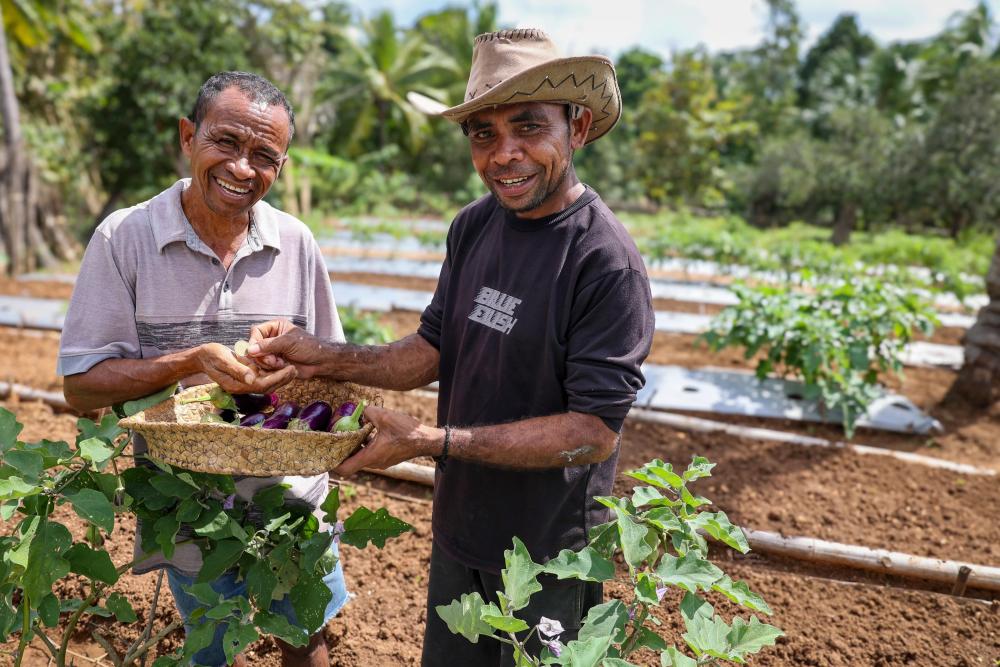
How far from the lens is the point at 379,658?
2.77 m

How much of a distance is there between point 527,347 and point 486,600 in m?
0.76

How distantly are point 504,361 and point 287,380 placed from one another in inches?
24.1

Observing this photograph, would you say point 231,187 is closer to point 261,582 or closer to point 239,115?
point 239,115

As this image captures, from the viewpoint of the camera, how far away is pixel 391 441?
1724 millimetres

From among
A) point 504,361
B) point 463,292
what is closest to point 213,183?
point 463,292

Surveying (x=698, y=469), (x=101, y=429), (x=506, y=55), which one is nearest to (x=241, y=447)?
(x=101, y=429)

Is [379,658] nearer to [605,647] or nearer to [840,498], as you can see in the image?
[605,647]

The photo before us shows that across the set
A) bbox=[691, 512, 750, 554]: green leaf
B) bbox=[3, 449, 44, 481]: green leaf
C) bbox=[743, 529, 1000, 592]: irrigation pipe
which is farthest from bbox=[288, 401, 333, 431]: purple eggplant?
bbox=[743, 529, 1000, 592]: irrigation pipe

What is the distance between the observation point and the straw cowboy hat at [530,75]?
1.79m

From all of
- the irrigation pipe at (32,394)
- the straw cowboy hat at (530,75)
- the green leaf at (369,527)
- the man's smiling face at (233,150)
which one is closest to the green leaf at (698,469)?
the green leaf at (369,527)

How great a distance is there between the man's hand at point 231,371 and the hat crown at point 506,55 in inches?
35.8

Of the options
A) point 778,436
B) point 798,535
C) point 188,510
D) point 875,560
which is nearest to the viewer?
point 188,510

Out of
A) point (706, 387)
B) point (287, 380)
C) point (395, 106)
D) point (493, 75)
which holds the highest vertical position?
point (395, 106)

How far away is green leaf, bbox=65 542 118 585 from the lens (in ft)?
5.53
